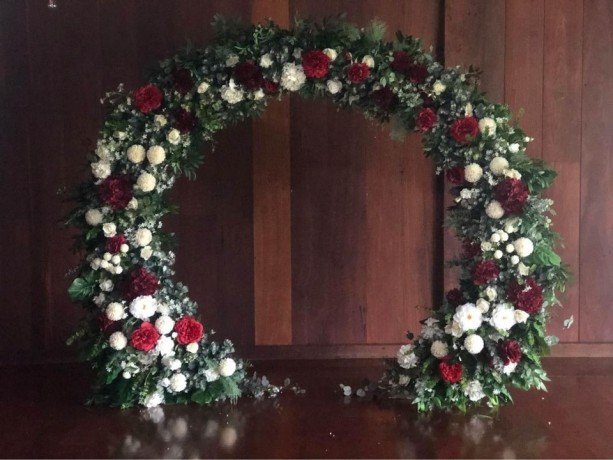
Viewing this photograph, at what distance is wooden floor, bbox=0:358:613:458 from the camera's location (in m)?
2.11

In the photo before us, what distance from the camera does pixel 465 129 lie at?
230 centimetres

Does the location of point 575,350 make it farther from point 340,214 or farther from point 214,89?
point 214,89

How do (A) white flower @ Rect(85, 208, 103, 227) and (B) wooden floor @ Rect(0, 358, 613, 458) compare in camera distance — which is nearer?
(B) wooden floor @ Rect(0, 358, 613, 458)

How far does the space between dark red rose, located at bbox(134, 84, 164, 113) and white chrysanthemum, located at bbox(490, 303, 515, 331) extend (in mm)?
1335

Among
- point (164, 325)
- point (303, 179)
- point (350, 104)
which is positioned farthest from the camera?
point (303, 179)

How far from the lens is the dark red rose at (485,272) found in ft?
7.50

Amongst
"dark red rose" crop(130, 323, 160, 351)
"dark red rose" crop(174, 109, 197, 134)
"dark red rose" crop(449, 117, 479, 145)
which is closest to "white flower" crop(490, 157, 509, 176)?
"dark red rose" crop(449, 117, 479, 145)

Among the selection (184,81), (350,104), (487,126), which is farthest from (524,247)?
(184,81)

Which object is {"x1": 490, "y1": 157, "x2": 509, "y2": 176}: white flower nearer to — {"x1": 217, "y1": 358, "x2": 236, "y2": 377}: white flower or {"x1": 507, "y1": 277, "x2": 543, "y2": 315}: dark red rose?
{"x1": 507, "y1": 277, "x2": 543, "y2": 315}: dark red rose

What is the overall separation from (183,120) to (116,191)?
0.33 metres

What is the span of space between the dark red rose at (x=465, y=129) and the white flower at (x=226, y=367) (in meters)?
1.10

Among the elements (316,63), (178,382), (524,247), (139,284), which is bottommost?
(178,382)

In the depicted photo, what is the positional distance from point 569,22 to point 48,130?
7.28 ft

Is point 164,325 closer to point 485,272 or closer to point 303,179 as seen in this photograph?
point 303,179
